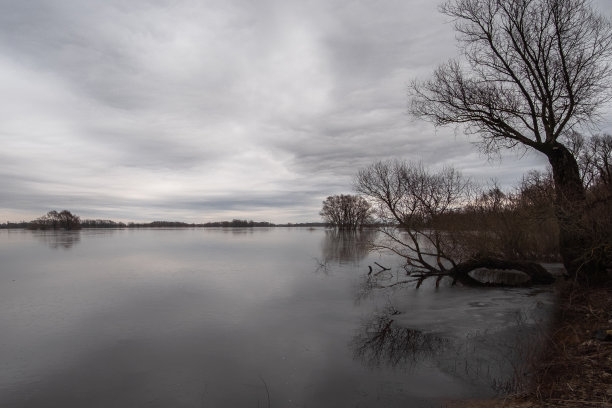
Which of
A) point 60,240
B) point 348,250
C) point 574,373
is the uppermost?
point 60,240

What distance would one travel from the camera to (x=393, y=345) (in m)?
7.99

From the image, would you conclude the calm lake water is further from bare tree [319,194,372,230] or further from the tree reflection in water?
bare tree [319,194,372,230]

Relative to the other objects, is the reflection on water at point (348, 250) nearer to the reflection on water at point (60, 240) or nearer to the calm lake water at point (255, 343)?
the calm lake water at point (255, 343)

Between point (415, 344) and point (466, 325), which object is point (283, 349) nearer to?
point (415, 344)

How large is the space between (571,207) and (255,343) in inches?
364

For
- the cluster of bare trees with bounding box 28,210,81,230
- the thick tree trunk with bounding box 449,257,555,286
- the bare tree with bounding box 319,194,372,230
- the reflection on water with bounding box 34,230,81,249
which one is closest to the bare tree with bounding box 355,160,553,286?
the thick tree trunk with bounding box 449,257,555,286

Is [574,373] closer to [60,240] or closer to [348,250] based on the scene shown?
[348,250]

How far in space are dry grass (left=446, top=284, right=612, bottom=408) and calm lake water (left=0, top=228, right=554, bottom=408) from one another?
61cm

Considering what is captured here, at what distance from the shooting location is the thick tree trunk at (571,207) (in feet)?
31.9

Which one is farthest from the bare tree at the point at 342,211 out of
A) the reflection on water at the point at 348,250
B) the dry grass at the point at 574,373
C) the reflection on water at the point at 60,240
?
the dry grass at the point at 574,373

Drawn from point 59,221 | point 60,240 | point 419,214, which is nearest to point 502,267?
point 419,214

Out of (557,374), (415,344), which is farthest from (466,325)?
(557,374)

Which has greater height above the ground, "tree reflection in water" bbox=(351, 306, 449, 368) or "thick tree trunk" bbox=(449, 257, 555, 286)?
"thick tree trunk" bbox=(449, 257, 555, 286)

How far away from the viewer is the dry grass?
14.5 ft
